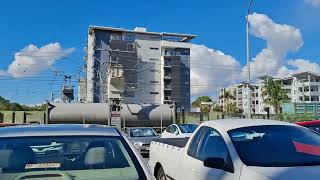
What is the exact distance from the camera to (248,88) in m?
30.9

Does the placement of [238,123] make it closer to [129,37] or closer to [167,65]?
[129,37]

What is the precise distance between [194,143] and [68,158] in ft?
9.56

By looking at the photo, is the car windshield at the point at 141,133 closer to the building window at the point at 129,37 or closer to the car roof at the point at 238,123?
the car roof at the point at 238,123

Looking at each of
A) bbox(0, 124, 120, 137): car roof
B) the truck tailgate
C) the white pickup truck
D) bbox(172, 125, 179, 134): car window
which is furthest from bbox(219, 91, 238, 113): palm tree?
bbox(0, 124, 120, 137): car roof

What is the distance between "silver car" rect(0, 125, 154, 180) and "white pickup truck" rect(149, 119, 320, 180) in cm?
136

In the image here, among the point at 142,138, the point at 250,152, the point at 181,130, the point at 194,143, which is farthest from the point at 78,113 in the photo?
the point at 250,152

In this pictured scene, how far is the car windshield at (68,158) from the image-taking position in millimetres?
4062

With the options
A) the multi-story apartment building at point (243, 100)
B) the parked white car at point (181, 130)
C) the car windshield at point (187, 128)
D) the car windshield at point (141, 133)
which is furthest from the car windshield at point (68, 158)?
the multi-story apartment building at point (243, 100)

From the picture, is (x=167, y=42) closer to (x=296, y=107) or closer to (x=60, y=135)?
(x=296, y=107)

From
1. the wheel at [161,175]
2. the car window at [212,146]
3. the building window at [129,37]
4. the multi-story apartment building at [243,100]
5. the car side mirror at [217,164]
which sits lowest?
the wheel at [161,175]

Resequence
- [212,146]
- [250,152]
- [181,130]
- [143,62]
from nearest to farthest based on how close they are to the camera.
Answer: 1. [250,152]
2. [212,146]
3. [181,130]
4. [143,62]

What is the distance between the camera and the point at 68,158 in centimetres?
435

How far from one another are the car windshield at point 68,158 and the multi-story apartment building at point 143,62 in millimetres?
88121

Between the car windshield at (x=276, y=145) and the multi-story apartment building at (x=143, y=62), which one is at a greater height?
the multi-story apartment building at (x=143, y=62)
